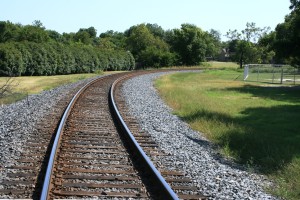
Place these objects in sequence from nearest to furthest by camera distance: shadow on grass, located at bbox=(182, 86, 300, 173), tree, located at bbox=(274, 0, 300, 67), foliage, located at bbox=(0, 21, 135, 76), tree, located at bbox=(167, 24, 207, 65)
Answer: shadow on grass, located at bbox=(182, 86, 300, 173), tree, located at bbox=(274, 0, 300, 67), foliage, located at bbox=(0, 21, 135, 76), tree, located at bbox=(167, 24, 207, 65)

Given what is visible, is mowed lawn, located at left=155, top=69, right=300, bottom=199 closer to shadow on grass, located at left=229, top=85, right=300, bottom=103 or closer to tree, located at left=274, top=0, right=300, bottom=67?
shadow on grass, located at left=229, top=85, right=300, bottom=103

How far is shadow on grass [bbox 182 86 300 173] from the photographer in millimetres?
9609

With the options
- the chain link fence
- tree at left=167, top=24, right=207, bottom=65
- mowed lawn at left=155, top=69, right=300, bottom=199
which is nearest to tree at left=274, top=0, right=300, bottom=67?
the chain link fence

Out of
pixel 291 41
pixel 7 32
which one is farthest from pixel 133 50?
pixel 291 41

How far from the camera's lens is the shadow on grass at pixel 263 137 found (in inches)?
378

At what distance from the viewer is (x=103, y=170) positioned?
786 cm

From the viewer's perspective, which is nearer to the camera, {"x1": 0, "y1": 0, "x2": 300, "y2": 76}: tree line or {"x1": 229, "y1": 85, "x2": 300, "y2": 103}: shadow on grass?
{"x1": 229, "y1": 85, "x2": 300, "y2": 103}: shadow on grass

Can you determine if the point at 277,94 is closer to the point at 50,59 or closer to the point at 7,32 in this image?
the point at 50,59

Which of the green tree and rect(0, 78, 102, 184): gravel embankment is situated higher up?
the green tree

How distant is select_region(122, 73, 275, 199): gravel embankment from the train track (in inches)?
11.6

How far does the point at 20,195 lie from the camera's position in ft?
20.8

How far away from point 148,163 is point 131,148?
1.75 meters

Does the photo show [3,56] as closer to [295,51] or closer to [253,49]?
[295,51]

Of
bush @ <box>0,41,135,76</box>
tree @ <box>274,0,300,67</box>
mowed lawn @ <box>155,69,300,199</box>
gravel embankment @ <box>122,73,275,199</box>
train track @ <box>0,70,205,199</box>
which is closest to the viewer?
train track @ <box>0,70,205,199</box>
